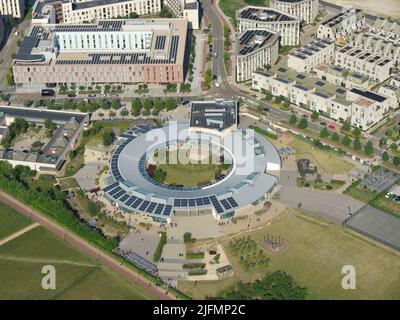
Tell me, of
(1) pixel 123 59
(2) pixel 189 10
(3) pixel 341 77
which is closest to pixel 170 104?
(1) pixel 123 59

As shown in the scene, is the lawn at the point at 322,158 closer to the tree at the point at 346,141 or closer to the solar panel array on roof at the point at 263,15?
the tree at the point at 346,141

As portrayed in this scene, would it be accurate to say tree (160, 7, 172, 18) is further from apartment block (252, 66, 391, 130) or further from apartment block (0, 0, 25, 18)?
apartment block (252, 66, 391, 130)

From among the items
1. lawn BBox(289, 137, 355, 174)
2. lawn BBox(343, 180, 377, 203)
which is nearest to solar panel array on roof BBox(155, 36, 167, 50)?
lawn BBox(289, 137, 355, 174)

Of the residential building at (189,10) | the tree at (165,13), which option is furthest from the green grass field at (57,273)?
the tree at (165,13)

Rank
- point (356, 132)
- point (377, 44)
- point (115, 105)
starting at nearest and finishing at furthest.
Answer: point (356, 132)
point (115, 105)
point (377, 44)

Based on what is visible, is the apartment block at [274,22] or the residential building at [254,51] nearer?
the residential building at [254,51]

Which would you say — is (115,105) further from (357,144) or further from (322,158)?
(357,144)

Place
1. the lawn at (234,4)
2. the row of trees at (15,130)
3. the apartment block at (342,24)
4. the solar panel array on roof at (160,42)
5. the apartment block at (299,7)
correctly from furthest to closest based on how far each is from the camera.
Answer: the lawn at (234,4) → the apartment block at (299,7) → the apartment block at (342,24) → the solar panel array on roof at (160,42) → the row of trees at (15,130)
